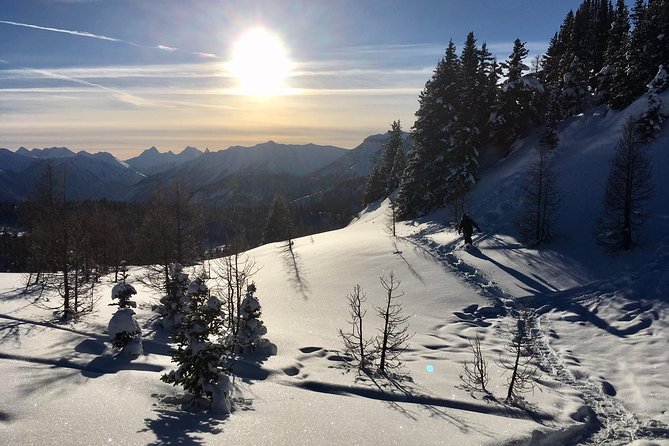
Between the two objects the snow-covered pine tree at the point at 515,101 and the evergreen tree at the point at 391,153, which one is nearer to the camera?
the snow-covered pine tree at the point at 515,101

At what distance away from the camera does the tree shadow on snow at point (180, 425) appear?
7711 millimetres

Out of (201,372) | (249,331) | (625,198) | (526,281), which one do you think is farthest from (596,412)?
(625,198)

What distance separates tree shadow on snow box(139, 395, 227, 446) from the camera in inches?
304

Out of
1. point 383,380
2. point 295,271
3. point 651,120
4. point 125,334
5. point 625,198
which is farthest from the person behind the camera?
point 651,120

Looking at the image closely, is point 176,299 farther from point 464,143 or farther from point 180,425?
point 464,143

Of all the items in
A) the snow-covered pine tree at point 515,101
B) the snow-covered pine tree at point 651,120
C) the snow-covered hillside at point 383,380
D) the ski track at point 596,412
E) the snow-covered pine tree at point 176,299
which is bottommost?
the ski track at point 596,412

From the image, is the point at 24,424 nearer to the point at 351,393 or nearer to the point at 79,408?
the point at 79,408

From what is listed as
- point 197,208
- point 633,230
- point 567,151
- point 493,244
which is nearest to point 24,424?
point 197,208

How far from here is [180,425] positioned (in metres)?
8.47

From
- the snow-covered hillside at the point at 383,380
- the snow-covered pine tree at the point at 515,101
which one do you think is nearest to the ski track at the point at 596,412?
the snow-covered hillside at the point at 383,380

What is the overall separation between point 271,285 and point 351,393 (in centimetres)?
1750

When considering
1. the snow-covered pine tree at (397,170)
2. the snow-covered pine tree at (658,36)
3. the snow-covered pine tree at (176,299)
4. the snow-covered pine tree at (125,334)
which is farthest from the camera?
the snow-covered pine tree at (397,170)

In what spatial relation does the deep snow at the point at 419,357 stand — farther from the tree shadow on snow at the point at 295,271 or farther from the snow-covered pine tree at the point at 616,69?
the snow-covered pine tree at the point at 616,69

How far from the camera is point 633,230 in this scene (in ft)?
81.5
